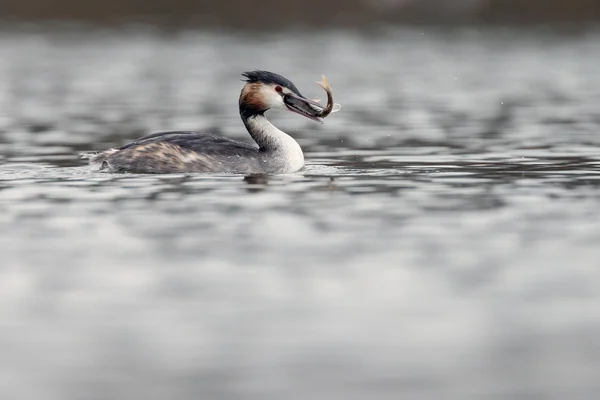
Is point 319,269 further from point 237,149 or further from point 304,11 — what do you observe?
point 304,11

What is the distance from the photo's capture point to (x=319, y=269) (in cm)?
996

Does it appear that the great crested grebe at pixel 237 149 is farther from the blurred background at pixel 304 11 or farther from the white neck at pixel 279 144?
the blurred background at pixel 304 11

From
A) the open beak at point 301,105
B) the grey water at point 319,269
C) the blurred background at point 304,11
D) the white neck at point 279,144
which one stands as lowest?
the grey water at point 319,269

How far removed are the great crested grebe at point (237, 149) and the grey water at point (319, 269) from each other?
21cm

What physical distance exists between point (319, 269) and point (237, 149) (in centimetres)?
600


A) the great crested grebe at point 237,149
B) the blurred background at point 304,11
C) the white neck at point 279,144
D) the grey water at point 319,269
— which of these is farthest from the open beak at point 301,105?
the blurred background at point 304,11

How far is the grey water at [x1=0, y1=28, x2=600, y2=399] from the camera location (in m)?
7.37

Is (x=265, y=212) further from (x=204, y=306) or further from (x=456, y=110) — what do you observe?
(x=456, y=110)

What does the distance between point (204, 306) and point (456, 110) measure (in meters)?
18.7

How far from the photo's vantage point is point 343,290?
9281 millimetres

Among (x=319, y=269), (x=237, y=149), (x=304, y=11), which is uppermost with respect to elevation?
(x=304, y=11)

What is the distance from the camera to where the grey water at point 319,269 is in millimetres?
7371

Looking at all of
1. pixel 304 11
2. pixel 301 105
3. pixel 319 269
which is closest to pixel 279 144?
pixel 301 105

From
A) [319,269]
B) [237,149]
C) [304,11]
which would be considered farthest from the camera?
[304,11]
